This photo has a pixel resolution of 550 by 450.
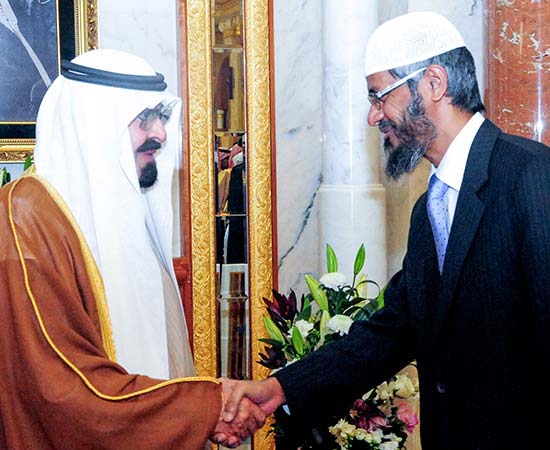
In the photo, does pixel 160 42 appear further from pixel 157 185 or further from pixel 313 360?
pixel 313 360

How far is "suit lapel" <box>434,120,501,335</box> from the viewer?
260 centimetres

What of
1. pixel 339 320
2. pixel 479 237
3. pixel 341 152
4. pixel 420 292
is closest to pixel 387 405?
pixel 339 320

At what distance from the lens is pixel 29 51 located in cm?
499

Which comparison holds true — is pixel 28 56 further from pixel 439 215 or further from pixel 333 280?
pixel 439 215

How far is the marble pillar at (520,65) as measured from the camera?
4.32 metres

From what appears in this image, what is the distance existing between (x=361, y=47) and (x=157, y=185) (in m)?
2.15

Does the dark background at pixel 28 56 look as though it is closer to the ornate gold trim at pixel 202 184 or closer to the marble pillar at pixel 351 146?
the ornate gold trim at pixel 202 184

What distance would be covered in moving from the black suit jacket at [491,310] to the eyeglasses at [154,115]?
1.04 metres

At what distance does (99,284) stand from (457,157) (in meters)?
1.18

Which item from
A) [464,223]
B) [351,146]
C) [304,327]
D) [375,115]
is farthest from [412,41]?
[351,146]

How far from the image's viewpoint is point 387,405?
142 inches

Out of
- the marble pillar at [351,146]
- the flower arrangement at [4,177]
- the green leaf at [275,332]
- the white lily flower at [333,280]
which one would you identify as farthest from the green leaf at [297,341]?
the flower arrangement at [4,177]

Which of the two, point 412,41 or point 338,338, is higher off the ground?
point 412,41

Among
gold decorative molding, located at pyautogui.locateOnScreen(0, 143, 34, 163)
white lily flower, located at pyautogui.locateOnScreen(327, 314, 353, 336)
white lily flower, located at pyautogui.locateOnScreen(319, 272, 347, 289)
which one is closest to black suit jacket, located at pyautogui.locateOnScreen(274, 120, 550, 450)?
white lily flower, located at pyautogui.locateOnScreen(327, 314, 353, 336)
